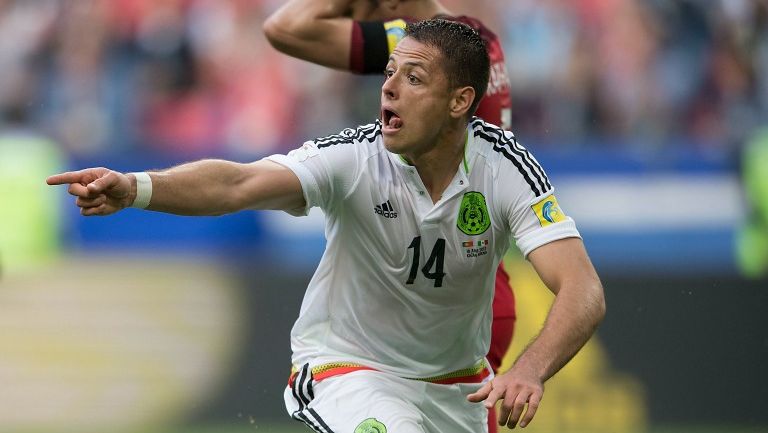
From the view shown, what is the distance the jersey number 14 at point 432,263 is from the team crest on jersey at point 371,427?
0.68 m

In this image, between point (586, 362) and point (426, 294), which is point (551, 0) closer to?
point (586, 362)

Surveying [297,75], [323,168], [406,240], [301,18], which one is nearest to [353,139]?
[323,168]

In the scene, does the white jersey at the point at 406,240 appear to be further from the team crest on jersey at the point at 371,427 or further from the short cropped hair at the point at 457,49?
the team crest on jersey at the point at 371,427

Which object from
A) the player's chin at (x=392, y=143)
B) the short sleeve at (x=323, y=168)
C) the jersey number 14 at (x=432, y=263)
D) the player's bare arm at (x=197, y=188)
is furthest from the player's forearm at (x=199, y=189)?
the jersey number 14 at (x=432, y=263)

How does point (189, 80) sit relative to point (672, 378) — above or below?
above

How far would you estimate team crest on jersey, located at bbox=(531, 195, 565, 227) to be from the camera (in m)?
5.68

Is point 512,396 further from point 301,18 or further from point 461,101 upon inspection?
point 301,18

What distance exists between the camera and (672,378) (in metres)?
10.2

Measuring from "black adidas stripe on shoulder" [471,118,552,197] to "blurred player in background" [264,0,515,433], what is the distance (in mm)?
988

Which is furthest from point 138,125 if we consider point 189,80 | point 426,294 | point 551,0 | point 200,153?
point 426,294

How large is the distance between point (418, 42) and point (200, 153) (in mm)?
5212

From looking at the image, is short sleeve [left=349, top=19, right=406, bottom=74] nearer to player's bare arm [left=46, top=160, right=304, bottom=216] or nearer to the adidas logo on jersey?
the adidas logo on jersey

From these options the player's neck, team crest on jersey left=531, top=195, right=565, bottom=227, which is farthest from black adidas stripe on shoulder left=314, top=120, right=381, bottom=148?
team crest on jersey left=531, top=195, right=565, bottom=227

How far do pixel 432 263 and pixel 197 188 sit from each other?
1147 millimetres
